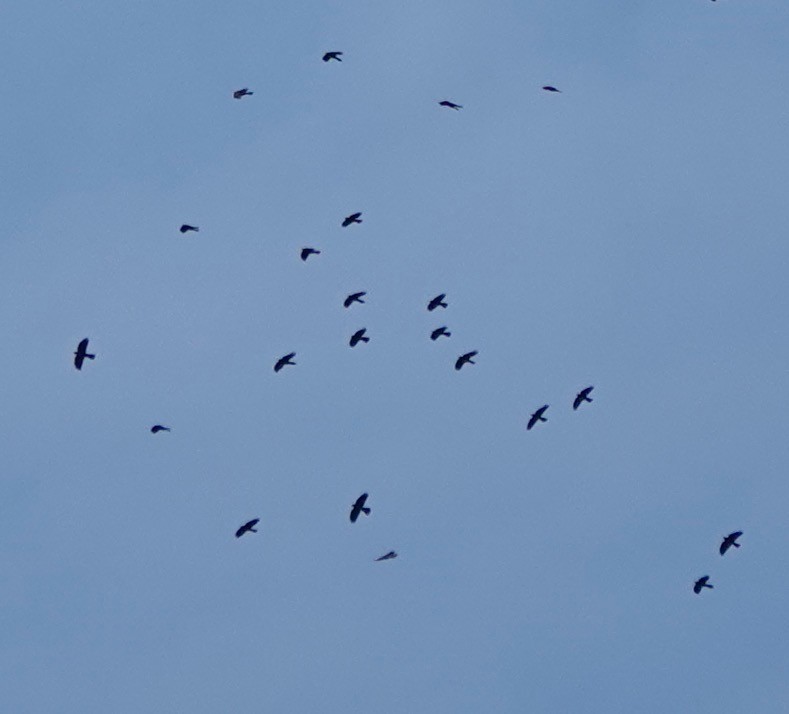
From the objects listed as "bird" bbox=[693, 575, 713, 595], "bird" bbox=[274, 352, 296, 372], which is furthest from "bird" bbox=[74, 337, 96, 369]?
"bird" bbox=[693, 575, 713, 595]

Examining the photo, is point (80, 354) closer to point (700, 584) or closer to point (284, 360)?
point (284, 360)

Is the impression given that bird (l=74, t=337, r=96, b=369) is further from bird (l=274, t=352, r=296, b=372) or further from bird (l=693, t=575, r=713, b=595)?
bird (l=693, t=575, r=713, b=595)

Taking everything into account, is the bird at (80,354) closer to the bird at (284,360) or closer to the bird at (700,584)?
the bird at (284,360)

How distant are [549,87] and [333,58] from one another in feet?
43.1

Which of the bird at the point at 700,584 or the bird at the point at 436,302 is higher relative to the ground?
the bird at the point at 436,302

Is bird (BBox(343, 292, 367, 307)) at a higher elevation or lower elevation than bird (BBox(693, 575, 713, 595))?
higher

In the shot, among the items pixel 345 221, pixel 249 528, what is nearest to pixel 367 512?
pixel 249 528

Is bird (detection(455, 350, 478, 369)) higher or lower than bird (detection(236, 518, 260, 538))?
higher

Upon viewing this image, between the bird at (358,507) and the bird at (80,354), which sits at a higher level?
the bird at (80,354)

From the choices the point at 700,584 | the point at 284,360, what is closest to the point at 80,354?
the point at 284,360

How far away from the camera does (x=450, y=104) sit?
113312mm

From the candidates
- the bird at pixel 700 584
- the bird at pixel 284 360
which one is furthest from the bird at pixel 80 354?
the bird at pixel 700 584

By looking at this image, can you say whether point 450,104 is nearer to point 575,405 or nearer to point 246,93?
point 246,93

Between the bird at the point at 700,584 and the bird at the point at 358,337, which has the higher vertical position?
the bird at the point at 358,337
